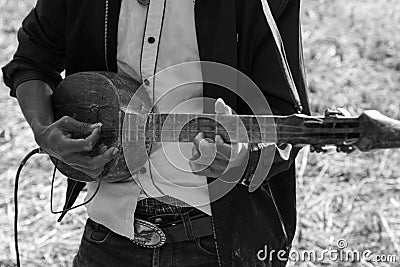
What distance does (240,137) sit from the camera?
5.51 feet

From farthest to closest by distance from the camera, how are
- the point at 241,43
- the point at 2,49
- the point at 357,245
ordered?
the point at 2,49, the point at 357,245, the point at 241,43

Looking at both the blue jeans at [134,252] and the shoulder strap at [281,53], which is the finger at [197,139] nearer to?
the shoulder strap at [281,53]

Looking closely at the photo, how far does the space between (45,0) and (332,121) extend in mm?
843

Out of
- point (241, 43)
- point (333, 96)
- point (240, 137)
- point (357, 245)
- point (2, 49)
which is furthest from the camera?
point (2, 49)

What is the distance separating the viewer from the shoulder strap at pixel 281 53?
71.2 inches

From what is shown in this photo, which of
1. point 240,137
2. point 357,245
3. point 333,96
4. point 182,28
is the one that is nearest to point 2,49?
point 333,96

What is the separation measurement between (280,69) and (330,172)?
1.99 meters

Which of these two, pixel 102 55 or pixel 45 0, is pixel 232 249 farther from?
pixel 45 0

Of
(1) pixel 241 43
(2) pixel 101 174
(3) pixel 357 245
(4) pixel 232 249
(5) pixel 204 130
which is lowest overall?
(3) pixel 357 245

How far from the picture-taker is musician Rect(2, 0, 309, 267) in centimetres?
188

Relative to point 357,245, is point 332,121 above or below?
above

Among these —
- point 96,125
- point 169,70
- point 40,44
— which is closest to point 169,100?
point 169,70

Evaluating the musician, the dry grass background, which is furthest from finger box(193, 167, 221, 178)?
the dry grass background

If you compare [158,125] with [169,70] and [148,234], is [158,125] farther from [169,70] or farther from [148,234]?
[148,234]
